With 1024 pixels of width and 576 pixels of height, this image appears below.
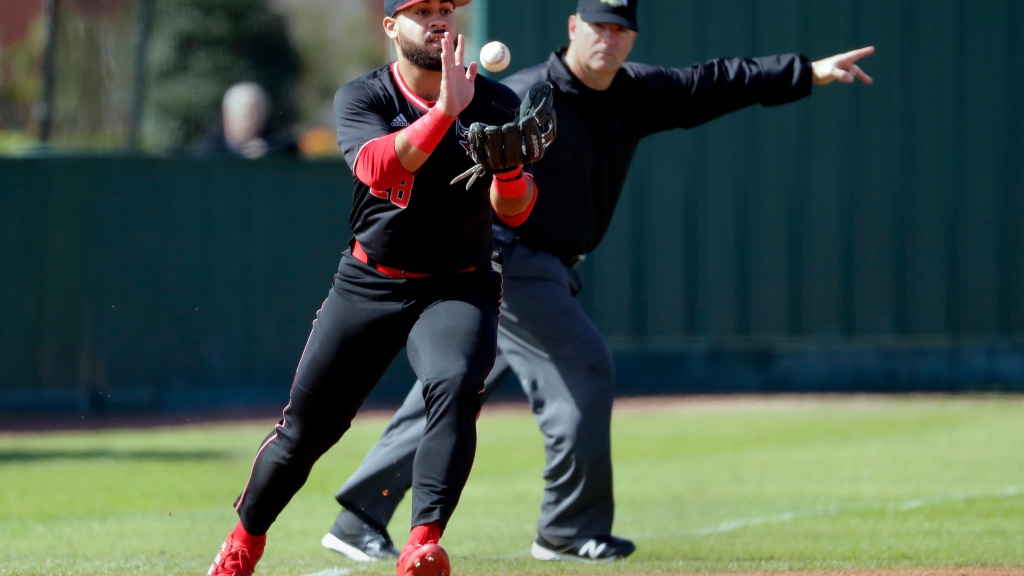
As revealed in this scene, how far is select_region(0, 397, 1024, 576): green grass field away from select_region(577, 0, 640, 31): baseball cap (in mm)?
2295

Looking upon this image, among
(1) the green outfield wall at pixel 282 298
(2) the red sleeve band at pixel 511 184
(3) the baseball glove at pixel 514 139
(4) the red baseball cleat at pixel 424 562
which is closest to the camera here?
(4) the red baseball cleat at pixel 424 562

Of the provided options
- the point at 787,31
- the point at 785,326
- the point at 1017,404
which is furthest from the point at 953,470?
the point at 787,31

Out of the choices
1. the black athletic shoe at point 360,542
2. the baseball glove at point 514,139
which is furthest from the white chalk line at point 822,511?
the baseball glove at point 514,139

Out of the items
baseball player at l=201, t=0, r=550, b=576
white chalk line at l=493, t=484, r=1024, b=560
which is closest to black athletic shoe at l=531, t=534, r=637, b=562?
white chalk line at l=493, t=484, r=1024, b=560

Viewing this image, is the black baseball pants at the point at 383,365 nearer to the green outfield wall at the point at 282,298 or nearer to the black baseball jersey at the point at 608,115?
the black baseball jersey at the point at 608,115

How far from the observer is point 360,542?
5.83m

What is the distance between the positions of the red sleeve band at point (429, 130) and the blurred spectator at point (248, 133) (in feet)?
27.9

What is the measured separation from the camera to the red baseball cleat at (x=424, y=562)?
4.13 m

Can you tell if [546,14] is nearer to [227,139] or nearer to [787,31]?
[787,31]

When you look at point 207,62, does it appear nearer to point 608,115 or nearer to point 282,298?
point 282,298

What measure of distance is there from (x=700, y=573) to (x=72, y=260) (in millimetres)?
8288

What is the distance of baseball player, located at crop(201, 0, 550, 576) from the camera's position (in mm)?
4430

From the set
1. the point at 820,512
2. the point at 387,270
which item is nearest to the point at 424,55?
the point at 387,270

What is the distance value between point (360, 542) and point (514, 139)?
7.50 ft
